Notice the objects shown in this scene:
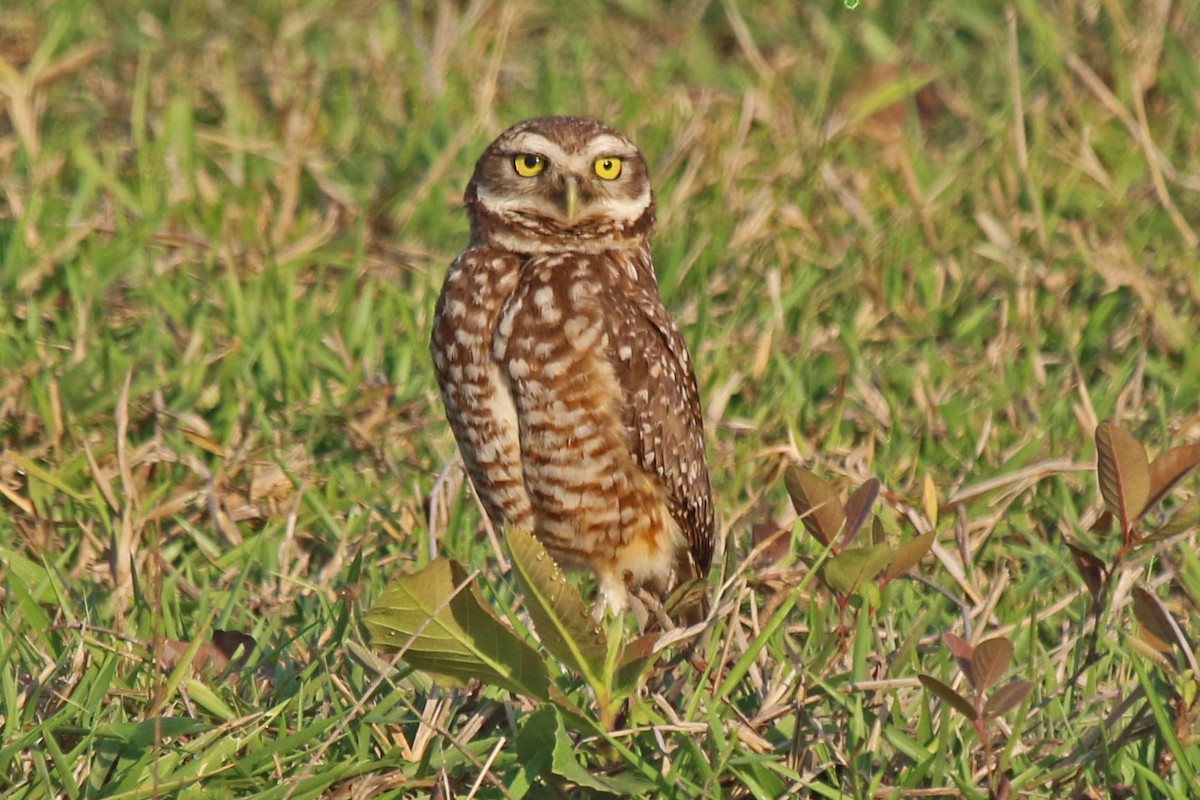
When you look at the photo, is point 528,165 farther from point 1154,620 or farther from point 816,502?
point 1154,620

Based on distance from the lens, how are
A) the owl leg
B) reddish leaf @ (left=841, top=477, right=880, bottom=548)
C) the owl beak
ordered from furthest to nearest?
the owl leg → the owl beak → reddish leaf @ (left=841, top=477, right=880, bottom=548)

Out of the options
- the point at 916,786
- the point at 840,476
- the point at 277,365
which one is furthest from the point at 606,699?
the point at 277,365

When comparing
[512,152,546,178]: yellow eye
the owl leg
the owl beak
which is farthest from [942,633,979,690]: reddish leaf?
[512,152,546,178]: yellow eye

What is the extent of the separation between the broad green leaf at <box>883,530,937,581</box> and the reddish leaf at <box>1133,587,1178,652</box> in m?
0.38

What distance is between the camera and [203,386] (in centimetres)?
504

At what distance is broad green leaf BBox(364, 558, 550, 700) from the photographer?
304 centimetres

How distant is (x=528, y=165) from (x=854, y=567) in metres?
1.37

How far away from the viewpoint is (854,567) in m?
3.24

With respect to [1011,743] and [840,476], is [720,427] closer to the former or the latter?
[840,476]

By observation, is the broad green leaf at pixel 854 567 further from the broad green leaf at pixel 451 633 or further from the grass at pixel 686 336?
the broad green leaf at pixel 451 633

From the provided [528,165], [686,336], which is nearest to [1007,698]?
[528,165]

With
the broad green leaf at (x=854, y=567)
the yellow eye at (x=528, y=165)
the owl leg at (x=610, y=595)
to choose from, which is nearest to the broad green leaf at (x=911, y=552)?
the broad green leaf at (x=854, y=567)

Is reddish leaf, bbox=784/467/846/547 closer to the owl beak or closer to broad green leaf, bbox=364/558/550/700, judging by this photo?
broad green leaf, bbox=364/558/550/700

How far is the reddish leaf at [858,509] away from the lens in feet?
11.0
